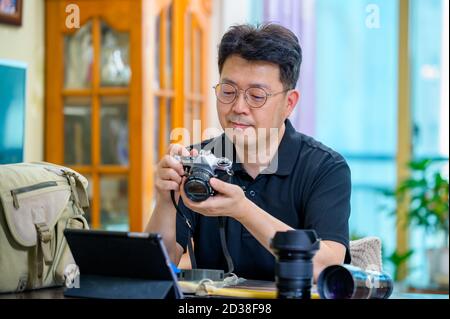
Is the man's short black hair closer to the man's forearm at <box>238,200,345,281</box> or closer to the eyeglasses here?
the eyeglasses

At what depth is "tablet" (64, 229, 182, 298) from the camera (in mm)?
1109

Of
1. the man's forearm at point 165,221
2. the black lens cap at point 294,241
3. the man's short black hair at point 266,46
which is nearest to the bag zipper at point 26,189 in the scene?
the man's forearm at point 165,221

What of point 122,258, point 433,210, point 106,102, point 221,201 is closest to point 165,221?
point 221,201

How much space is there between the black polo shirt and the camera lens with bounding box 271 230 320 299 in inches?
18.1

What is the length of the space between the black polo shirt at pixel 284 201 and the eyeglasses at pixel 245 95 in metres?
0.14

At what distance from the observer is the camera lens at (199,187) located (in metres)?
1.31

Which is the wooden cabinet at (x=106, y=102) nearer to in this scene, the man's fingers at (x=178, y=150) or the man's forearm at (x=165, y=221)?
the man's forearm at (x=165, y=221)

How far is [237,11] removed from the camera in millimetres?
3742

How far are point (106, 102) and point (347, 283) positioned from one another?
183 cm

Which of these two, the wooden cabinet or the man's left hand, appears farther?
the wooden cabinet

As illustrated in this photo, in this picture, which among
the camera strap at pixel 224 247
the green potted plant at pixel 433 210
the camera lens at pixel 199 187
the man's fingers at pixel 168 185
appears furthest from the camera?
the green potted plant at pixel 433 210

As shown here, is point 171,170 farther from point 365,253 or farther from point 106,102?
point 106,102

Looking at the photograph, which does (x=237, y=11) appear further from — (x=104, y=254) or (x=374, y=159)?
(x=104, y=254)

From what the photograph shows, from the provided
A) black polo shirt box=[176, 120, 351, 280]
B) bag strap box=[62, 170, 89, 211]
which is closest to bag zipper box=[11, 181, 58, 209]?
bag strap box=[62, 170, 89, 211]
